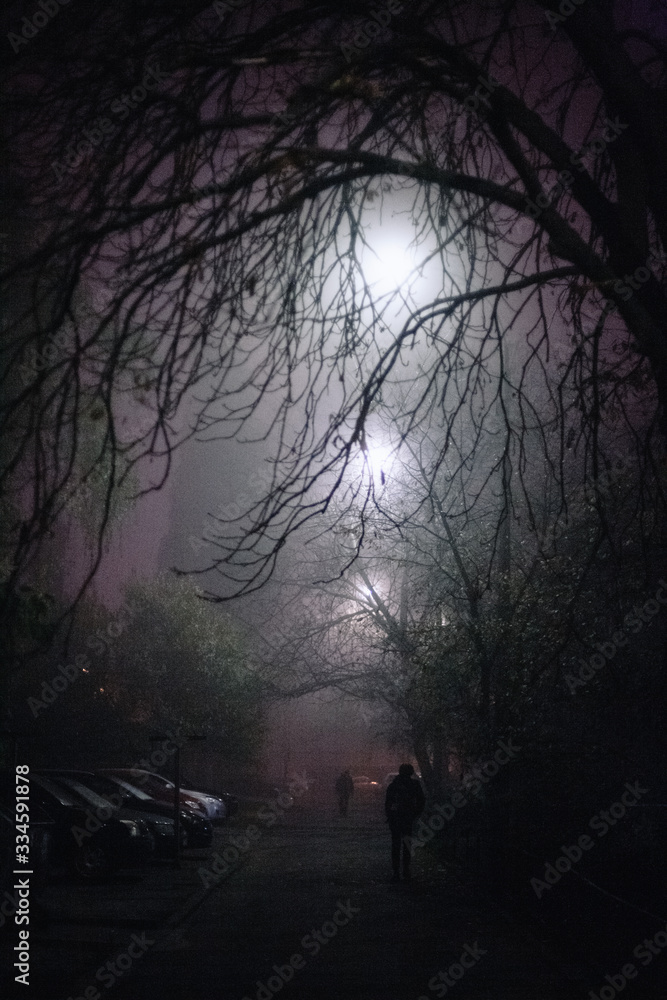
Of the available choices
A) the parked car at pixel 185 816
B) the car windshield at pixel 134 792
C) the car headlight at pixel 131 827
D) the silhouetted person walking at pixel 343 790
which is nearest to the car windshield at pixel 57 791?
the car headlight at pixel 131 827

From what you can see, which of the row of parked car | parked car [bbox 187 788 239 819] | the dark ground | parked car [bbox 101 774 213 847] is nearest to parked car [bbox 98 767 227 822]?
parked car [bbox 187 788 239 819]

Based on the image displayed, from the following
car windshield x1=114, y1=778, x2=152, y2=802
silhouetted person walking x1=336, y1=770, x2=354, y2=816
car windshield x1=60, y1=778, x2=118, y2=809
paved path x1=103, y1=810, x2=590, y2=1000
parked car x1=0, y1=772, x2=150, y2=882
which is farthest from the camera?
silhouetted person walking x1=336, y1=770, x2=354, y2=816

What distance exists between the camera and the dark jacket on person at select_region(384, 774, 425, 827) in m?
16.4

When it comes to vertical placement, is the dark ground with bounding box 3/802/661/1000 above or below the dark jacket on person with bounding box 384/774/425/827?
below

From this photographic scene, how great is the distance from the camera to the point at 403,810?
16469 mm

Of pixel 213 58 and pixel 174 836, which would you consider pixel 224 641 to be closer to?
pixel 174 836

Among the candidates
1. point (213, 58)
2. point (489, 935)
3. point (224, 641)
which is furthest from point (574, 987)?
point (224, 641)

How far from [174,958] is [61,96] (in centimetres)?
740

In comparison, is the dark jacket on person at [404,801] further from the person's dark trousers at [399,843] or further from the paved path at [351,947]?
the paved path at [351,947]

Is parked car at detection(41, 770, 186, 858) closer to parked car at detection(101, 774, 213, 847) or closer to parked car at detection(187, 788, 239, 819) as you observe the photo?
parked car at detection(101, 774, 213, 847)

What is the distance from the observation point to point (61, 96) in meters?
5.58

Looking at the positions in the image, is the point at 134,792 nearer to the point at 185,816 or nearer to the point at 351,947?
the point at 185,816

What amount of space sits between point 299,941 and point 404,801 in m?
6.40

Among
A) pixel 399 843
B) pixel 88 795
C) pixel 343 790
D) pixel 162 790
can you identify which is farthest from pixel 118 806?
pixel 343 790
